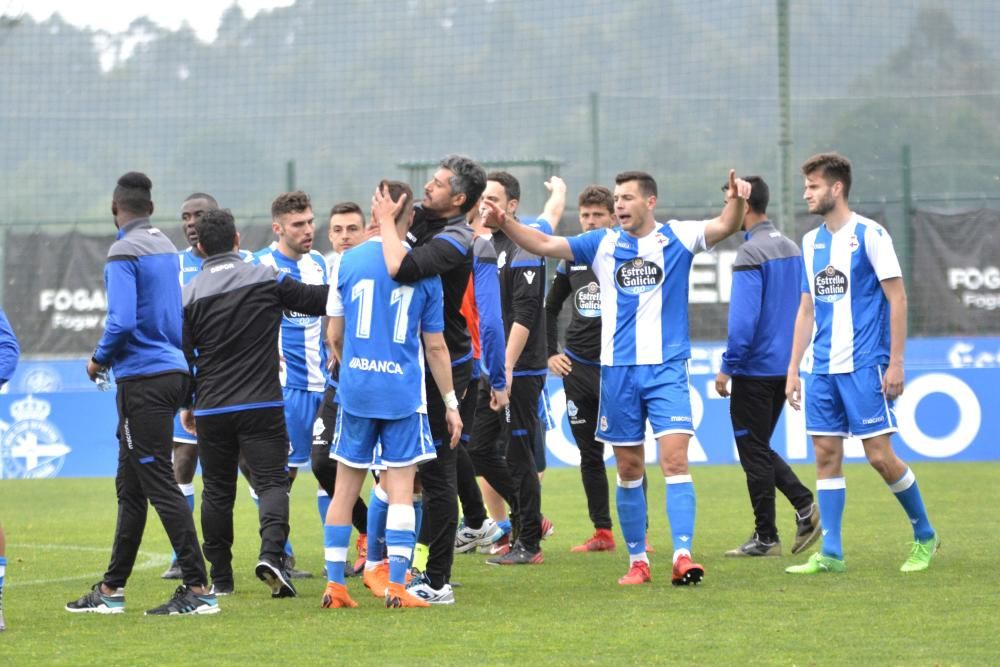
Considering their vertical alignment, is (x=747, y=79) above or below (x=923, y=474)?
above

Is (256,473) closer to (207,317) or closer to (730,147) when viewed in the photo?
(207,317)

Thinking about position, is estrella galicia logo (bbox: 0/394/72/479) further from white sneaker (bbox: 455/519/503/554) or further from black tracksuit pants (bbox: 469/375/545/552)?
black tracksuit pants (bbox: 469/375/545/552)

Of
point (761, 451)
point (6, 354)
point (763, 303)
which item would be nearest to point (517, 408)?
point (761, 451)

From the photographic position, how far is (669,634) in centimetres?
662

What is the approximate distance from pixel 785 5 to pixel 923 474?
6397 mm

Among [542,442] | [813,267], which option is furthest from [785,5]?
[813,267]

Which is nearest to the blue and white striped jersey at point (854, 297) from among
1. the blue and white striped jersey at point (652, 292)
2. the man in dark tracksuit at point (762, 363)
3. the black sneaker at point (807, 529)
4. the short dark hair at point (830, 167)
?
the short dark hair at point (830, 167)

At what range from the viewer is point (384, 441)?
24.9 ft

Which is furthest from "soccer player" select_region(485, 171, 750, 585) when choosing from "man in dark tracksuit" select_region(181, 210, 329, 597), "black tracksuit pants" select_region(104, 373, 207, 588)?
"black tracksuit pants" select_region(104, 373, 207, 588)

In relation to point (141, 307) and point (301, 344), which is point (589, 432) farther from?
point (141, 307)

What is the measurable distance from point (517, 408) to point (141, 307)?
334 centimetres

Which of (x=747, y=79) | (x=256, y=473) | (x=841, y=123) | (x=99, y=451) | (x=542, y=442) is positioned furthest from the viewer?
(x=747, y=79)

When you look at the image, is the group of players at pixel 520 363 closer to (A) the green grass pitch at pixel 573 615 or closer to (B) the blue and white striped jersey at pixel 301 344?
(B) the blue and white striped jersey at pixel 301 344

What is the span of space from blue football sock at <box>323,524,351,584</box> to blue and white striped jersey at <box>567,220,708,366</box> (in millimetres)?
1860
